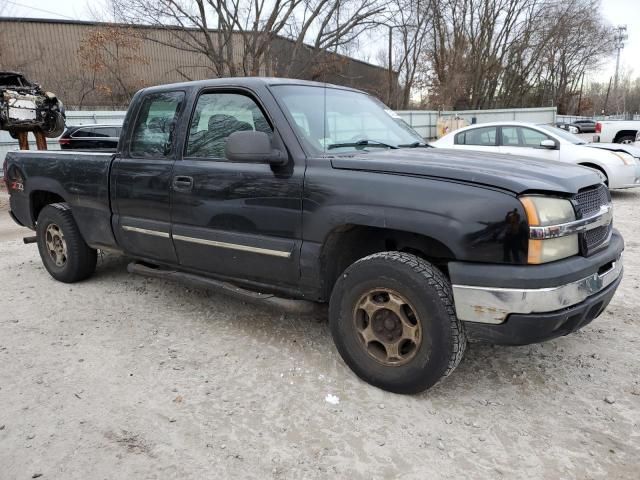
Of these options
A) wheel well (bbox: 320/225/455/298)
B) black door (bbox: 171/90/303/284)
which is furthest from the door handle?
wheel well (bbox: 320/225/455/298)

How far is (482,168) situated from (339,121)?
1.21m

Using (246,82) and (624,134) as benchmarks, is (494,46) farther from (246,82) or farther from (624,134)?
(246,82)

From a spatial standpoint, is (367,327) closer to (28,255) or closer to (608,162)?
(28,255)

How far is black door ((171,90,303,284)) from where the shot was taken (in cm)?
326

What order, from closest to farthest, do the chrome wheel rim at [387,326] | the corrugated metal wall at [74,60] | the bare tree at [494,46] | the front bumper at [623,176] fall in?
1. the chrome wheel rim at [387,326]
2. the front bumper at [623,176]
3. the corrugated metal wall at [74,60]
4. the bare tree at [494,46]

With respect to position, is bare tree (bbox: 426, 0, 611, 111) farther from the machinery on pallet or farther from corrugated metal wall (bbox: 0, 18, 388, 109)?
the machinery on pallet

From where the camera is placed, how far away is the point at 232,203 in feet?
11.5

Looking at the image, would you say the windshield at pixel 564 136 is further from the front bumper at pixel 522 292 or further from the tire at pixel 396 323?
the tire at pixel 396 323

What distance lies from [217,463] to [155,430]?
0.47 m

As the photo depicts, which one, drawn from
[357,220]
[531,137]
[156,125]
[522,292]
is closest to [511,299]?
[522,292]

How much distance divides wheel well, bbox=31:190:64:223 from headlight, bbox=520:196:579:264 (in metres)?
4.67

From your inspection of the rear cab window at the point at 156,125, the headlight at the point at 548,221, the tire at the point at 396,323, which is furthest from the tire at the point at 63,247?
the headlight at the point at 548,221

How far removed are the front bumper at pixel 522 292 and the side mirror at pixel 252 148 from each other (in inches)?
51.3

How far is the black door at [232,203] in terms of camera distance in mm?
3262
